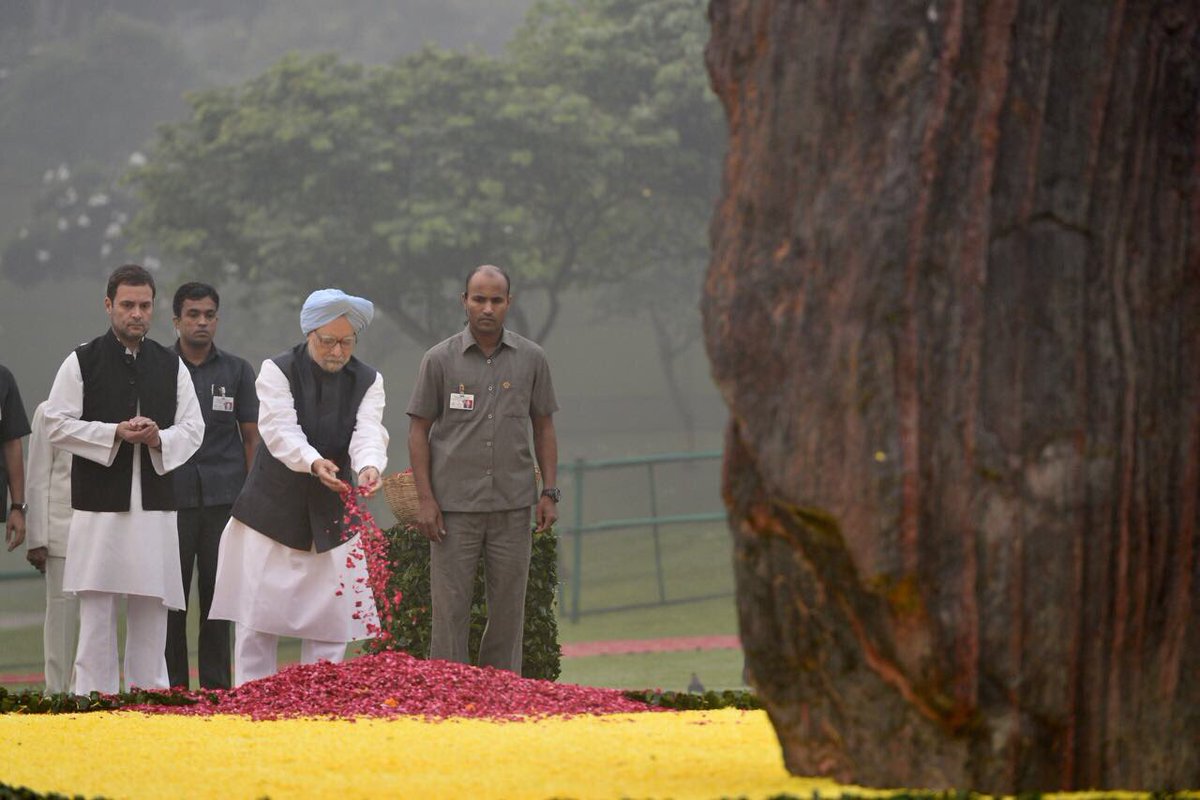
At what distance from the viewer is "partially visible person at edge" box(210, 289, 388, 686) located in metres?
7.92

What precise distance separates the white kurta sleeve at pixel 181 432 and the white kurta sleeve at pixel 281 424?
1.58 feet

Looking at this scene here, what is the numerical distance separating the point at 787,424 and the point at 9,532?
19.6 feet

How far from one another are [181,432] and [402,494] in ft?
3.73

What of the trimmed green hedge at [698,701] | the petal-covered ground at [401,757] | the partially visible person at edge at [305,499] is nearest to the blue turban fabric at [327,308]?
the partially visible person at edge at [305,499]

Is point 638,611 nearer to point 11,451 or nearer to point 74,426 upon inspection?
point 11,451

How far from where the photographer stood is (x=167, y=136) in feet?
88.2

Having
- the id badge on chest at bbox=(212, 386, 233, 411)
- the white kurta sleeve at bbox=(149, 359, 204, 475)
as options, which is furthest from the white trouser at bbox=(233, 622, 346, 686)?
the id badge on chest at bbox=(212, 386, 233, 411)

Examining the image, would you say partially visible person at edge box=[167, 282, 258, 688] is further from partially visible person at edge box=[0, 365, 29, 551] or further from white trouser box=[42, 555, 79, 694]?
partially visible person at edge box=[0, 365, 29, 551]

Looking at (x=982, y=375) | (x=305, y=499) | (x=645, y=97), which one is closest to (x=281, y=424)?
(x=305, y=499)

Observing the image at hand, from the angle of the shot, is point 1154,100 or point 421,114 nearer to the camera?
point 1154,100

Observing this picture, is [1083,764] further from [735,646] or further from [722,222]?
[735,646]

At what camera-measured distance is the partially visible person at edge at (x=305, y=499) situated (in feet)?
26.0

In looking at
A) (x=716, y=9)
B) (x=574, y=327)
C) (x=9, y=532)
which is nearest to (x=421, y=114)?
(x=574, y=327)

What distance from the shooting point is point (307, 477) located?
26.0 feet
